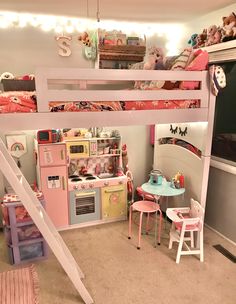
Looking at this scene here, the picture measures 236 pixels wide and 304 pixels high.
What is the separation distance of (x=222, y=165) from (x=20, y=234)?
2.50m

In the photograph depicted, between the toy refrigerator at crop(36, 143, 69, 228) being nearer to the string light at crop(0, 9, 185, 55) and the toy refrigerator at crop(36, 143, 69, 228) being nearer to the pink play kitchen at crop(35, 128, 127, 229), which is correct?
the pink play kitchen at crop(35, 128, 127, 229)

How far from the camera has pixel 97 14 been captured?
10.3 ft

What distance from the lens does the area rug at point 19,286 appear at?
2.33 m

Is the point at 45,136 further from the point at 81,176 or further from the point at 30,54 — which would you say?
the point at 30,54

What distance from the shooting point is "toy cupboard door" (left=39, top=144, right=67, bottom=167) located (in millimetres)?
3240

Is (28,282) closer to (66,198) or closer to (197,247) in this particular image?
(66,198)

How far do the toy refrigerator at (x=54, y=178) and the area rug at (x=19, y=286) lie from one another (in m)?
0.81

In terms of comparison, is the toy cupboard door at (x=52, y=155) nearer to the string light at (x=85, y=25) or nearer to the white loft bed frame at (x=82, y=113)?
the white loft bed frame at (x=82, y=113)

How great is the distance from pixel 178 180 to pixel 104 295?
5.00 ft

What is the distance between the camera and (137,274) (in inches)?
104

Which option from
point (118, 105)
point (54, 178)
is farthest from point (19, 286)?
point (118, 105)

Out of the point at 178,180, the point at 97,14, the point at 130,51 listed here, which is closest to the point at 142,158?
the point at 178,180

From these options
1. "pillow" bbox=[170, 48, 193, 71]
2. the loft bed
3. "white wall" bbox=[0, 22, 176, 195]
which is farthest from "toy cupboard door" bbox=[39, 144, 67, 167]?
"pillow" bbox=[170, 48, 193, 71]

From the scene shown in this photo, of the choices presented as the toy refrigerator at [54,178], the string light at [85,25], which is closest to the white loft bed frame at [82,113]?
the toy refrigerator at [54,178]
